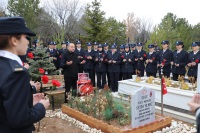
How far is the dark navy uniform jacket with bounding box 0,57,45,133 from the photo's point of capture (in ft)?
4.73

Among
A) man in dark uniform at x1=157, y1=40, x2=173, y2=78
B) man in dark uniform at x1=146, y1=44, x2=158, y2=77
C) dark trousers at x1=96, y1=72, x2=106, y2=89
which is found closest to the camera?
man in dark uniform at x1=157, y1=40, x2=173, y2=78

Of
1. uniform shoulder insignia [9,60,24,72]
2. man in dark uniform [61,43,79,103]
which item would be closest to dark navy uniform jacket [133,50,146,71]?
man in dark uniform [61,43,79,103]

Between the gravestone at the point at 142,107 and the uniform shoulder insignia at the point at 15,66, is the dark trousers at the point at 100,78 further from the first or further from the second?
the uniform shoulder insignia at the point at 15,66

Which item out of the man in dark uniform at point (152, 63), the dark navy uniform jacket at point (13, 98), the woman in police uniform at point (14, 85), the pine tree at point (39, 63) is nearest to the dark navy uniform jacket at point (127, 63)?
the man in dark uniform at point (152, 63)

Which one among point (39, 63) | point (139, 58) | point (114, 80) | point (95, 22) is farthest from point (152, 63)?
point (95, 22)

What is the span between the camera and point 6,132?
156 cm

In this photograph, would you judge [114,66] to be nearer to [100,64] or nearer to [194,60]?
[100,64]

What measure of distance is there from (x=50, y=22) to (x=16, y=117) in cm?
3151

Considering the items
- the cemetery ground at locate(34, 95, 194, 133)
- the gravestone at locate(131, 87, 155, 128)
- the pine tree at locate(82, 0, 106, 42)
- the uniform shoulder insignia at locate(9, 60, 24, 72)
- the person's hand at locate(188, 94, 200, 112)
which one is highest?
the pine tree at locate(82, 0, 106, 42)

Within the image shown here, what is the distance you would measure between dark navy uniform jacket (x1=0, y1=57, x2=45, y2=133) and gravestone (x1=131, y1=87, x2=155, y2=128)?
3.18 meters

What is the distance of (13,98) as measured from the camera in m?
1.43

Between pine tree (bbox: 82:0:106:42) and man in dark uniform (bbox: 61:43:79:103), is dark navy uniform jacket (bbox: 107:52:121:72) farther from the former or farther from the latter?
pine tree (bbox: 82:0:106:42)

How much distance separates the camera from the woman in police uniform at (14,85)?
1446 millimetres

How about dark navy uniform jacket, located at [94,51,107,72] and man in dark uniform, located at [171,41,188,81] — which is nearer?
man in dark uniform, located at [171,41,188,81]
